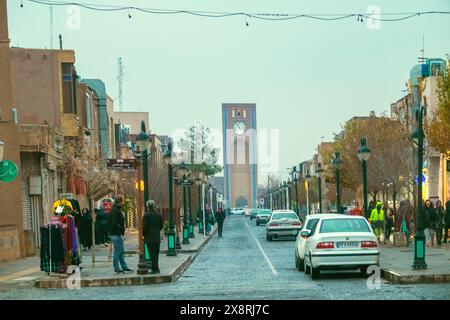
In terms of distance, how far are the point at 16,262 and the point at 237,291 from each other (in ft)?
46.9

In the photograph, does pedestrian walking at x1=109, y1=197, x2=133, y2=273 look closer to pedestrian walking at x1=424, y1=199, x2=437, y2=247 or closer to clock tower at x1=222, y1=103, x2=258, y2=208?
pedestrian walking at x1=424, y1=199, x2=437, y2=247

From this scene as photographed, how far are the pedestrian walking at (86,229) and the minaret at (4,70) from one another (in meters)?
5.31

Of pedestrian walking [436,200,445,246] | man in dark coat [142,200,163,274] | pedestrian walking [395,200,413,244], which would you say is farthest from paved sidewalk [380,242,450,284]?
man in dark coat [142,200,163,274]

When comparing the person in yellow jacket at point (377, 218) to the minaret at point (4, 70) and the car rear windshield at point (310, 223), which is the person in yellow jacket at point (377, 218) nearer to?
the car rear windshield at point (310, 223)

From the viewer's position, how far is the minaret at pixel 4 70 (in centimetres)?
3189

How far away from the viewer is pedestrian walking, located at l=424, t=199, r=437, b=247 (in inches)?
1225

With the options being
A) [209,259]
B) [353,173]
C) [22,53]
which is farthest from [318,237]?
[353,173]

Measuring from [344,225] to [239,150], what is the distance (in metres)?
123

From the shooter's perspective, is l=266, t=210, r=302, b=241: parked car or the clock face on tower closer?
l=266, t=210, r=302, b=241: parked car

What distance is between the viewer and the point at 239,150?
14400cm

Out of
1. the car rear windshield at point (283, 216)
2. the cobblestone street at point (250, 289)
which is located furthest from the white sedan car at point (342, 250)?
the car rear windshield at point (283, 216)

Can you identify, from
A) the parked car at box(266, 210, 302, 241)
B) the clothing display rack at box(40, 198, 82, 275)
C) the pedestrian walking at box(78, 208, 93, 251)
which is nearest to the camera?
the clothing display rack at box(40, 198, 82, 275)

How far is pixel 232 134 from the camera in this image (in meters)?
150
